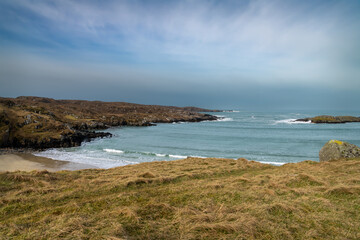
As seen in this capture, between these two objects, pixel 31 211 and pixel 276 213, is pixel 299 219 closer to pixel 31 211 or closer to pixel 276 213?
pixel 276 213

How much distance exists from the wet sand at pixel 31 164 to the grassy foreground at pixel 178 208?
1112 cm

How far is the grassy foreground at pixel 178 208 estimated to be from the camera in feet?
17.1

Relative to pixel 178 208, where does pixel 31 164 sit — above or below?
below

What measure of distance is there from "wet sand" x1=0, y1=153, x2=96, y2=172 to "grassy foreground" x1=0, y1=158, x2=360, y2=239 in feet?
36.5

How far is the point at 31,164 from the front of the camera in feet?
72.3

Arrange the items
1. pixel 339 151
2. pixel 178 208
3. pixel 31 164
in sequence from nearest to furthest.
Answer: pixel 178 208 → pixel 339 151 → pixel 31 164

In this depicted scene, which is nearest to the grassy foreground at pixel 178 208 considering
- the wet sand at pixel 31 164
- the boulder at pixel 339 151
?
the boulder at pixel 339 151

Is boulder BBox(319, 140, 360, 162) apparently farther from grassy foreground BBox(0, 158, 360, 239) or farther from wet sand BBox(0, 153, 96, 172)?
wet sand BBox(0, 153, 96, 172)

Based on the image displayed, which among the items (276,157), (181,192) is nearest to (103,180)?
(181,192)

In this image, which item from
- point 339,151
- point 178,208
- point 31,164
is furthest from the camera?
point 31,164

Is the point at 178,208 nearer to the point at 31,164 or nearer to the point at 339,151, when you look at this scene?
the point at 339,151

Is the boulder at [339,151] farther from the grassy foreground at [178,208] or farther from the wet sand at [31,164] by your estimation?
the wet sand at [31,164]

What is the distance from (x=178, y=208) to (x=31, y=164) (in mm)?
22732

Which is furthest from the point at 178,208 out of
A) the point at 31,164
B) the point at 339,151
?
the point at 31,164
